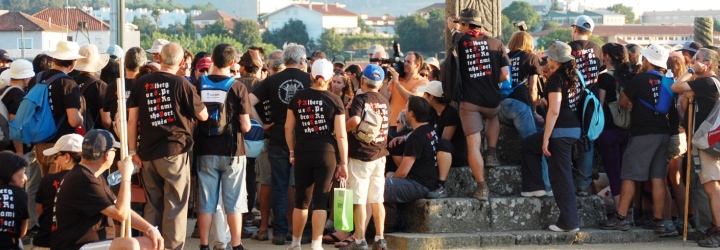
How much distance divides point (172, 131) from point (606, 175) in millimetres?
4881

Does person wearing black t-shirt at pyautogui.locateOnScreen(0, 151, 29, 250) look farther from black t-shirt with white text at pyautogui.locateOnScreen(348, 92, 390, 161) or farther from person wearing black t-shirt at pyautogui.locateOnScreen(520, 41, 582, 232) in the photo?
person wearing black t-shirt at pyautogui.locateOnScreen(520, 41, 582, 232)

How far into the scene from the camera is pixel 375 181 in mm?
9227

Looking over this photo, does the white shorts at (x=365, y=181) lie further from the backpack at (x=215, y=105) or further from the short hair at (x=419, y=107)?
the backpack at (x=215, y=105)

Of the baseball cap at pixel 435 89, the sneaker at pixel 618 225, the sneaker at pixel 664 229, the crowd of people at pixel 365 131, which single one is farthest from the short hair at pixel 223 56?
the sneaker at pixel 664 229

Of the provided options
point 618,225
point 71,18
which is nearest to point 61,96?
point 618,225

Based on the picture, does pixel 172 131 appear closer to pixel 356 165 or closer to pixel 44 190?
pixel 44 190

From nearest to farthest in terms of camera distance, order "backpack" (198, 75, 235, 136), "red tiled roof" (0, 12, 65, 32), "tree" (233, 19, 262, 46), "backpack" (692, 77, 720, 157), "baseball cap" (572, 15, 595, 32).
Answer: "backpack" (198, 75, 235, 136) → "backpack" (692, 77, 720, 157) → "baseball cap" (572, 15, 595, 32) → "red tiled roof" (0, 12, 65, 32) → "tree" (233, 19, 262, 46)

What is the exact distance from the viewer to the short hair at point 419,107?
380 inches

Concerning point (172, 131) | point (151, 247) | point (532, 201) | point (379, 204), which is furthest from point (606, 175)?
point (151, 247)

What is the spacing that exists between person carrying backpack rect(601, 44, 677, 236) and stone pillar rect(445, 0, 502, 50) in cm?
212

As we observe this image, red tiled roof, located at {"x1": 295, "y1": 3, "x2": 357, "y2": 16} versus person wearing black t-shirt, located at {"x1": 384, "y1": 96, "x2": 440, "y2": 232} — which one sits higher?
red tiled roof, located at {"x1": 295, "y1": 3, "x2": 357, "y2": 16}

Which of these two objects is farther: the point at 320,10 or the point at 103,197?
the point at 320,10

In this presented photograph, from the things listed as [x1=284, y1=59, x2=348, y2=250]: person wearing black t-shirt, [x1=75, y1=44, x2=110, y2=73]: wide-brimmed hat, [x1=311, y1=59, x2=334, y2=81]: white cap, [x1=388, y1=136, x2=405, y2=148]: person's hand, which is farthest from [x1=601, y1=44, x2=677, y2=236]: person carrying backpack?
[x1=75, y1=44, x2=110, y2=73]: wide-brimmed hat

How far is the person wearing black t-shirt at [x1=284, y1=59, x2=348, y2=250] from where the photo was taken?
885 cm
